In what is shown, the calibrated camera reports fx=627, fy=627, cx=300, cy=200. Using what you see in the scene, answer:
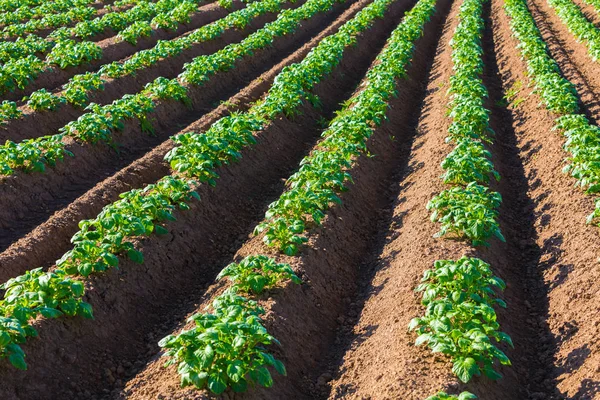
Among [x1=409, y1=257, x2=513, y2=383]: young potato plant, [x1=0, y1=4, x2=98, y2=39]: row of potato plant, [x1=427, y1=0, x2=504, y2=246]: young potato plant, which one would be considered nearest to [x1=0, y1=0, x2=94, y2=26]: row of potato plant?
[x1=0, y1=4, x2=98, y2=39]: row of potato plant

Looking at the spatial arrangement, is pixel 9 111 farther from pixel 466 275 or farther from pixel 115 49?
pixel 466 275

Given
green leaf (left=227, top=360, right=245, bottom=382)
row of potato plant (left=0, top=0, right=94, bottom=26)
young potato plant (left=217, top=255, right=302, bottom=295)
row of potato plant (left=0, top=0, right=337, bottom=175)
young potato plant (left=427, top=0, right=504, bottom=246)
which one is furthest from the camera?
row of potato plant (left=0, top=0, right=94, bottom=26)

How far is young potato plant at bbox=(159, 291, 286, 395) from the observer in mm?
5879

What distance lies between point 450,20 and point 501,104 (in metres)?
12.8

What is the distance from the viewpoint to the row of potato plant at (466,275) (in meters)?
6.28

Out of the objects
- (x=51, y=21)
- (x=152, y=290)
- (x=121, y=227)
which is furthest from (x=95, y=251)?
(x=51, y=21)

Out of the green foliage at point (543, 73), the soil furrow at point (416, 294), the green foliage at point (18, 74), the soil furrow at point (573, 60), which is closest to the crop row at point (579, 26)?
the soil furrow at point (573, 60)

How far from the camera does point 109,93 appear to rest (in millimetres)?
Answer: 15992

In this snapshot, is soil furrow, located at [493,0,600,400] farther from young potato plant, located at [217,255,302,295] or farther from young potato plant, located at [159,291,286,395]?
young potato plant, located at [217,255,302,295]

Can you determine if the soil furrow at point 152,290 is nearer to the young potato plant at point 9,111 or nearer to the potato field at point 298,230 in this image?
the potato field at point 298,230

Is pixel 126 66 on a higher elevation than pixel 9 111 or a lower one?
lower

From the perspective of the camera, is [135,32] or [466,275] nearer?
[466,275]

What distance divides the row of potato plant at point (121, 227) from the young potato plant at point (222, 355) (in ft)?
5.32

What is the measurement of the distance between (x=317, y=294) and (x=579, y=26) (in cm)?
1855
